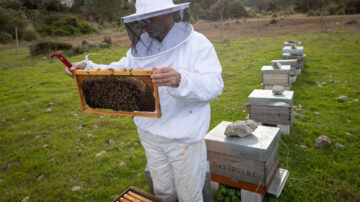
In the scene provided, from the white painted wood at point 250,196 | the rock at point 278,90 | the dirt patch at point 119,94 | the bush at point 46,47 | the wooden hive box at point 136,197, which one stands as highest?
the bush at point 46,47

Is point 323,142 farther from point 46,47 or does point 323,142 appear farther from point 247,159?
point 46,47

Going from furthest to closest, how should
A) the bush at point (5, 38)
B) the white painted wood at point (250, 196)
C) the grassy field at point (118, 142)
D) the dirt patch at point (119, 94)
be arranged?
the bush at point (5, 38), the grassy field at point (118, 142), the white painted wood at point (250, 196), the dirt patch at point (119, 94)

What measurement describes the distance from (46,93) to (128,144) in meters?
5.32

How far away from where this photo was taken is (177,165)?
203 cm

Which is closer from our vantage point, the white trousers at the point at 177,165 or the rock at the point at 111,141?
the white trousers at the point at 177,165

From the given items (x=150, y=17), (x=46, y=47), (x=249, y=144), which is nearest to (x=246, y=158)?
(x=249, y=144)

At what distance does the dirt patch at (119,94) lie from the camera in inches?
75.5

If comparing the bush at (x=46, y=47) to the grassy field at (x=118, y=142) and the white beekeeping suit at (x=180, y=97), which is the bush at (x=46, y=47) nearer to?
the grassy field at (x=118, y=142)

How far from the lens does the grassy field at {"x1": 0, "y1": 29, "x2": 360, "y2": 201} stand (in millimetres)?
3273

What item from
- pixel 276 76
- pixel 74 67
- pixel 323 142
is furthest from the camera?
pixel 276 76

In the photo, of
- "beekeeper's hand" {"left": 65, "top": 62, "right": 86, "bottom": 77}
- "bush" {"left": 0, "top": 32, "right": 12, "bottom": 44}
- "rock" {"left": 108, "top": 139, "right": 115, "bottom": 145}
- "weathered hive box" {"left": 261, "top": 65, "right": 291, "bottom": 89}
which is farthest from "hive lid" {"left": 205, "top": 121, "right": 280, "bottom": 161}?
"bush" {"left": 0, "top": 32, "right": 12, "bottom": 44}

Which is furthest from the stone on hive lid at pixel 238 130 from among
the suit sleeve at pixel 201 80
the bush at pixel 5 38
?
the bush at pixel 5 38

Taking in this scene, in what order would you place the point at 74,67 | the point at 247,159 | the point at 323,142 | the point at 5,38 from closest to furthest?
1. the point at 74,67
2. the point at 247,159
3. the point at 323,142
4. the point at 5,38

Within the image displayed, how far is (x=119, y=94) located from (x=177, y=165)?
0.82 meters
